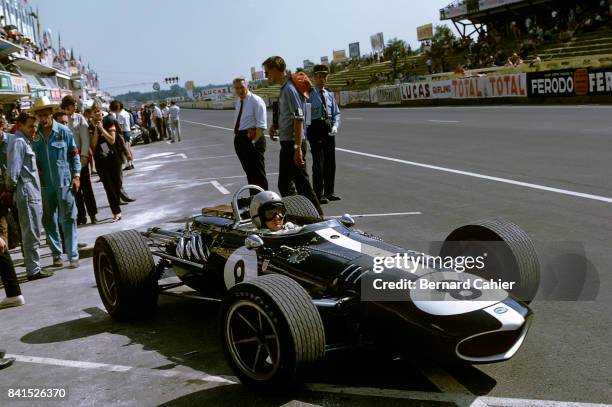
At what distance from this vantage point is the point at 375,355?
14.8 feet

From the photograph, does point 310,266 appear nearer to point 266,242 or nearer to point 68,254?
point 266,242

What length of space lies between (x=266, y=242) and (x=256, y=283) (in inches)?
38.2

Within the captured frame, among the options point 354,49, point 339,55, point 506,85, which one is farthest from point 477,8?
point 339,55

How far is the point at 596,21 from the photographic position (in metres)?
40.1

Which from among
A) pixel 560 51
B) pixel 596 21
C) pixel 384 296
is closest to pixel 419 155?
pixel 384 296

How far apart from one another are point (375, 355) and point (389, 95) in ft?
142

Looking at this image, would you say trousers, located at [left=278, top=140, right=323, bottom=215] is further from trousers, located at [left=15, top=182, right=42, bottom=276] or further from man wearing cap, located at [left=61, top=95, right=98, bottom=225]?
man wearing cap, located at [left=61, top=95, right=98, bottom=225]

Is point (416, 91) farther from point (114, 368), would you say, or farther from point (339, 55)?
point (339, 55)

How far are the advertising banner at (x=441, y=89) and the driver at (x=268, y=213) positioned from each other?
33875 millimetres

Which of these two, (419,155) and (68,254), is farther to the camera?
(419,155)

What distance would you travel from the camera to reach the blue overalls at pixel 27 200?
764cm

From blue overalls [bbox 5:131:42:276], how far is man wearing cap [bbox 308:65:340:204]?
4.26 metres

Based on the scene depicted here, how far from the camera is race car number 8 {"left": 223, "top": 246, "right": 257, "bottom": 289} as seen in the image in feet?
16.7

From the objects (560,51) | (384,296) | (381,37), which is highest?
(381,37)
